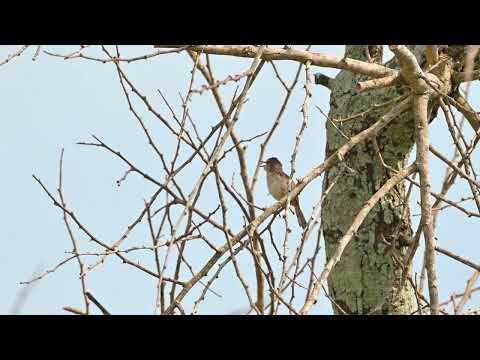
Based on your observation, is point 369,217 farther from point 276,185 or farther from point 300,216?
point 276,185

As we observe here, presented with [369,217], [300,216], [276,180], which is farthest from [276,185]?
[369,217]

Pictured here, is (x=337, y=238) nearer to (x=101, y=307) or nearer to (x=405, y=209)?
(x=405, y=209)

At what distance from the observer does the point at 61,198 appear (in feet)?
9.24

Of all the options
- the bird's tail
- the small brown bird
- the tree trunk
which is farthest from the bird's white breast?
the tree trunk

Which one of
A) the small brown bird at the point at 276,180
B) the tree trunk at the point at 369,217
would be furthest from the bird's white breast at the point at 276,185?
the tree trunk at the point at 369,217

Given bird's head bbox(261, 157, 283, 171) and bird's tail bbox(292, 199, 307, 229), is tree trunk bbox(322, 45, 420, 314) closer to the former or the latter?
bird's tail bbox(292, 199, 307, 229)

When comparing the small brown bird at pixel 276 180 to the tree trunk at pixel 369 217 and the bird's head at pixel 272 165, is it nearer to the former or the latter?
the bird's head at pixel 272 165

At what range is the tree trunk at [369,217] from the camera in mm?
3576

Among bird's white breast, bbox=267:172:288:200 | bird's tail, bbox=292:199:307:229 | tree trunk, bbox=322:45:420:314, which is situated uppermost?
bird's white breast, bbox=267:172:288:200

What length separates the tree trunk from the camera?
11.7 feet
